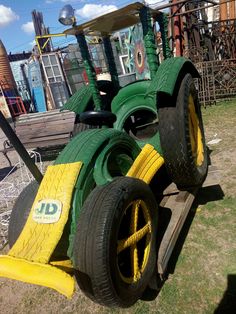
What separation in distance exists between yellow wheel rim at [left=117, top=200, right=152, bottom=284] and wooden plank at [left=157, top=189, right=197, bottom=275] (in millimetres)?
202

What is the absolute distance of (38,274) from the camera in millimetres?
Result: 1509

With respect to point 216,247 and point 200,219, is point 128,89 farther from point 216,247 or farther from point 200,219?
point 216,247

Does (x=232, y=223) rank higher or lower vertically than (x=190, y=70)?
lower

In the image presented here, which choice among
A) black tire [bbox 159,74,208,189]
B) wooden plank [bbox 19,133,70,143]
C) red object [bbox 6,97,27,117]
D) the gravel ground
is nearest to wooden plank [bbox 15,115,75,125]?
wooden plank [bbox 19,133,70,143]

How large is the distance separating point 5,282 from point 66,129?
169 inches

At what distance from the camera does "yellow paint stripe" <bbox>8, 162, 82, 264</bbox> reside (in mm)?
1729

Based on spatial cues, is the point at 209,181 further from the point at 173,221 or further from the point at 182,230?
the point at 173,221

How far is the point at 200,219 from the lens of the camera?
10.1 ft

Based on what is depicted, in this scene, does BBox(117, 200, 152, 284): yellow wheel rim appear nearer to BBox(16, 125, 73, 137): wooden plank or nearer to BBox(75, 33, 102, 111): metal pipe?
BBox(75, 33, 102, 111): metal pipe

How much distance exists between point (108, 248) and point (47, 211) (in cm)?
50

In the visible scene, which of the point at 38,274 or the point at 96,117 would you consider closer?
the point at 38,274

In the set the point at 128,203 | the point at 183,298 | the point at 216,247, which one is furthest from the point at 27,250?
the point at 216,247

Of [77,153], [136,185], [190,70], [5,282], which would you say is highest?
[190,70]

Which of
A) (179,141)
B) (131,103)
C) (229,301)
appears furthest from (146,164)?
→ (229,301)
